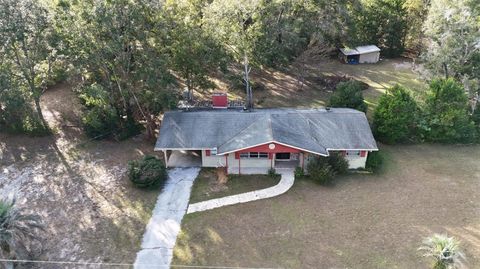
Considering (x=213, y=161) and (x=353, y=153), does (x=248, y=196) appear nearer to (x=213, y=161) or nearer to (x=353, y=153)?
(x=213, y=161)

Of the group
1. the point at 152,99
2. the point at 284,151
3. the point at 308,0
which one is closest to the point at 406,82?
the point at 308,0

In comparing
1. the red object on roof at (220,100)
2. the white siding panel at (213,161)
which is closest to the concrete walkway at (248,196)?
the white siding panel at (213,161)

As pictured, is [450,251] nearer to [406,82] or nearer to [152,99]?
[152,99]

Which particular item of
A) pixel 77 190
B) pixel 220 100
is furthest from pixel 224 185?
pixel 77 190

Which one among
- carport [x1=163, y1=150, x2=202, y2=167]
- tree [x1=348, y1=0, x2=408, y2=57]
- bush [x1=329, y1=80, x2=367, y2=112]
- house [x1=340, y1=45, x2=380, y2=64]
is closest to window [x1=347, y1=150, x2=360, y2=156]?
bush [x1=329, y1=80, x2=367, y2=112]

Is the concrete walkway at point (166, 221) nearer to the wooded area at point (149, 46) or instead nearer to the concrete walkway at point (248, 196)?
the concrete walkway at point (248, 196)

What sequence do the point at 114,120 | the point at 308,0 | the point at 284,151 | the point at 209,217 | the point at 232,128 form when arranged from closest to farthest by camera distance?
the point at 209,217
the point at 284,151
the point at 232,128
the point at 114,120
the point at 308,0
